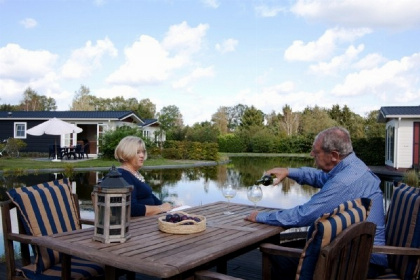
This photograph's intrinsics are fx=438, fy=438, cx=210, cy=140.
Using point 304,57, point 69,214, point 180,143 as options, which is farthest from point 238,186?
point 180,143

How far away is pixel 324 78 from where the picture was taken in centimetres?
2416

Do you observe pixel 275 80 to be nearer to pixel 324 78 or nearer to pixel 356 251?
pixel 324 78

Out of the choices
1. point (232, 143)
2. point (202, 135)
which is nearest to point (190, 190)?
point (202, 135)

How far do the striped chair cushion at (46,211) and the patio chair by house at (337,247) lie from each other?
1125 millimetres

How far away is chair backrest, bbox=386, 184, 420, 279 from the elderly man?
4.4 inches

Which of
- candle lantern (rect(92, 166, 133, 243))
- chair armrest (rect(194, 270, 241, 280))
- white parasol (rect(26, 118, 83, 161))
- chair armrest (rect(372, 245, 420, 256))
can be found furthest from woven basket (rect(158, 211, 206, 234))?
white parasol (rect(26, 118, 83, 161))

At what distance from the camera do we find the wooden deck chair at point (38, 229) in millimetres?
2660

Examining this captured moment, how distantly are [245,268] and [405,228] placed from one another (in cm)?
185

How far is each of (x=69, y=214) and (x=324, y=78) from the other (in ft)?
74.2

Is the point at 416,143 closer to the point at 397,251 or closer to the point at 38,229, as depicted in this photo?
the point at 397,251

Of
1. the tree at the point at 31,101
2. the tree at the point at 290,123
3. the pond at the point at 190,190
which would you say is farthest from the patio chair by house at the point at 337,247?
the tree at the point at 31,101

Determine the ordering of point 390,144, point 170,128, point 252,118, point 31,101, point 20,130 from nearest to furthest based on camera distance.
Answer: point 390,144
point 20,130
point 170,128
point 252,118
point 31,101

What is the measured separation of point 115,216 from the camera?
2.27 metres

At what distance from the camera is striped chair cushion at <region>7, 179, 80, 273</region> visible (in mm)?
2704
